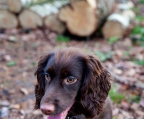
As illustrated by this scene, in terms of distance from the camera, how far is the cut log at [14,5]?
7.15 m

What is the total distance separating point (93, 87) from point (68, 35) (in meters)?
5.08

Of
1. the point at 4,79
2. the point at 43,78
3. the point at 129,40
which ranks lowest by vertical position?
the point at 129,40

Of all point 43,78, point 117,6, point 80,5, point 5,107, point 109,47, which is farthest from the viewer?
point 117,6

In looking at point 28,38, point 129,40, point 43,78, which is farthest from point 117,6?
point 43,78

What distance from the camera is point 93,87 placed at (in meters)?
2.76

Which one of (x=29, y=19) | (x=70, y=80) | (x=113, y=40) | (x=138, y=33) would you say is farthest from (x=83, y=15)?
(x=70, y=80)

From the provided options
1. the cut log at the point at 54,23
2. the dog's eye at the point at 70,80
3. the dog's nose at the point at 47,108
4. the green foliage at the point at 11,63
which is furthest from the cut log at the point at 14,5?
the dog's nose at the point at 47,108

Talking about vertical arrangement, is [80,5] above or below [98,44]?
above

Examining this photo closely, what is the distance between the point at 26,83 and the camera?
4.90 m

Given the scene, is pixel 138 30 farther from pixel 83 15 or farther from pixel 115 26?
pixel 83 15

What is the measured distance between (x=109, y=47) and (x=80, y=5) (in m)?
1.36

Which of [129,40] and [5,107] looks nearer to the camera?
[5,107]

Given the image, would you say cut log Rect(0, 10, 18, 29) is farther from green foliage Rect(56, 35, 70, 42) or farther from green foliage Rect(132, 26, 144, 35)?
green foliage Rect(132, 26, 144, 35)

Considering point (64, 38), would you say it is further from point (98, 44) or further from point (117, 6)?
point (117, 6)
